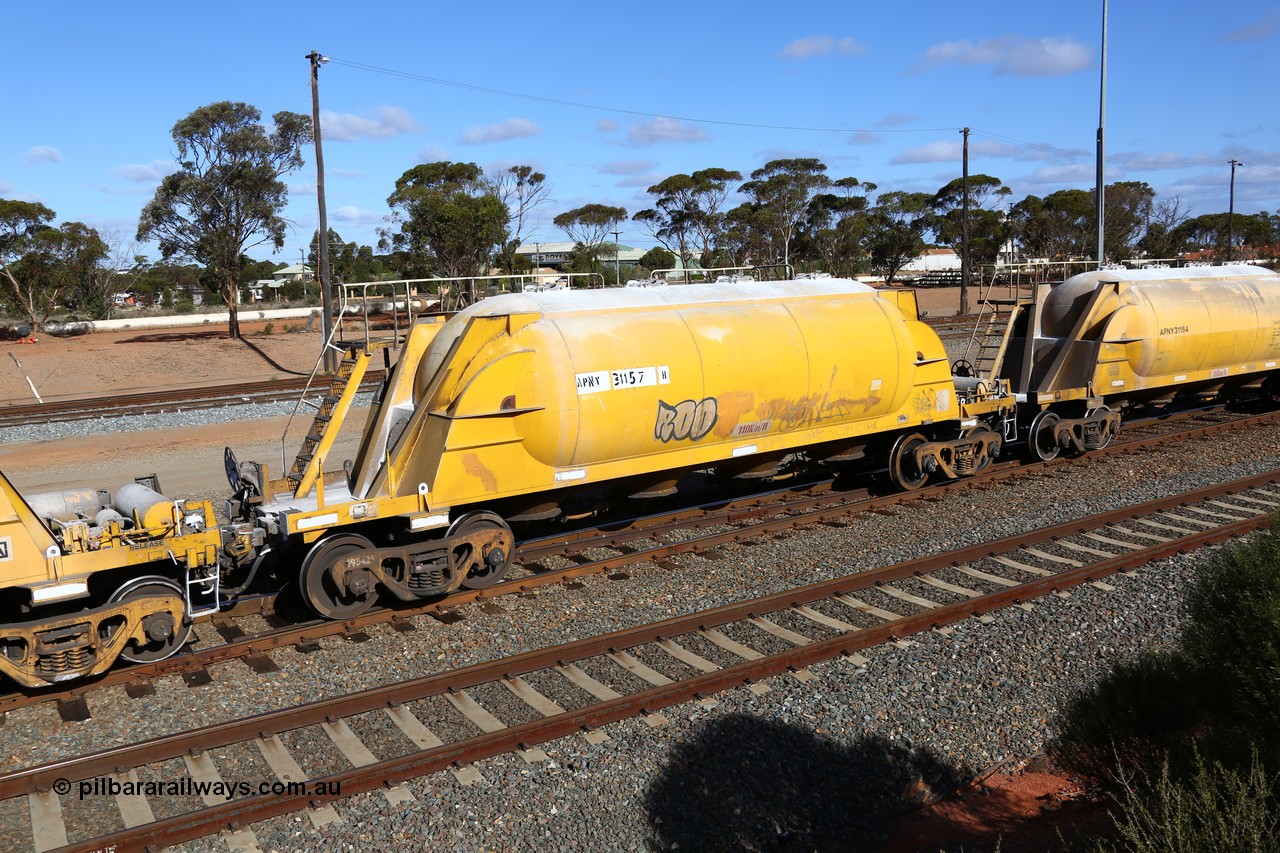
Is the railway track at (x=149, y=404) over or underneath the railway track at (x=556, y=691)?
over

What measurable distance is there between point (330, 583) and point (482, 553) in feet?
4.97

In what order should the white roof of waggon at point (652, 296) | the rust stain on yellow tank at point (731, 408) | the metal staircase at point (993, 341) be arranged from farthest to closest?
the metal staircase at point (993, 341)
the rust stain on yellow tank at point (731, 408)
the white roof of waggon at point (652, 296)

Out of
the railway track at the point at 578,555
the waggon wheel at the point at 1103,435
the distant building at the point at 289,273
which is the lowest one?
the railway track at the point at 578,555

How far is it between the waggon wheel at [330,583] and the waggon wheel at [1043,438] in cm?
1084

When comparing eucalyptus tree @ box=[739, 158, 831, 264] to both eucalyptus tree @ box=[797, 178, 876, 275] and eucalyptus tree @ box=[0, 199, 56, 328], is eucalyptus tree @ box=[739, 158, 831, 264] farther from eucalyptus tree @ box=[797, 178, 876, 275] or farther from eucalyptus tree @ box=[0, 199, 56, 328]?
eucalyptus tree @ box=[0, 199, 56, 328]

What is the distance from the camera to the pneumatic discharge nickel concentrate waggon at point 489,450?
7961mm

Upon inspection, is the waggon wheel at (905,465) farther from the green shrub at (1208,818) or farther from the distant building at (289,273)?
the distant building at (289,273)

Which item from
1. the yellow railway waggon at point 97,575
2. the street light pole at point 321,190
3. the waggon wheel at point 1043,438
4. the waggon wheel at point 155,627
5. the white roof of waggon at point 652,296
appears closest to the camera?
the yellow railway waggon at point 97,575

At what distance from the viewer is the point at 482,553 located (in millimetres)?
9641

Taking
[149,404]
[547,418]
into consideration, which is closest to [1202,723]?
[547,418]

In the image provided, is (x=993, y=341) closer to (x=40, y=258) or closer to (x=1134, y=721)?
(x=1134, y=721)

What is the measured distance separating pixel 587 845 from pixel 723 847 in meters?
0.83

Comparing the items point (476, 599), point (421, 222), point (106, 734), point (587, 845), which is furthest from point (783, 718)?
point (421, 222)

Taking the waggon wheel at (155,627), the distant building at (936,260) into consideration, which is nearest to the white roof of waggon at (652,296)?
the waggon wheel at (155,627)
